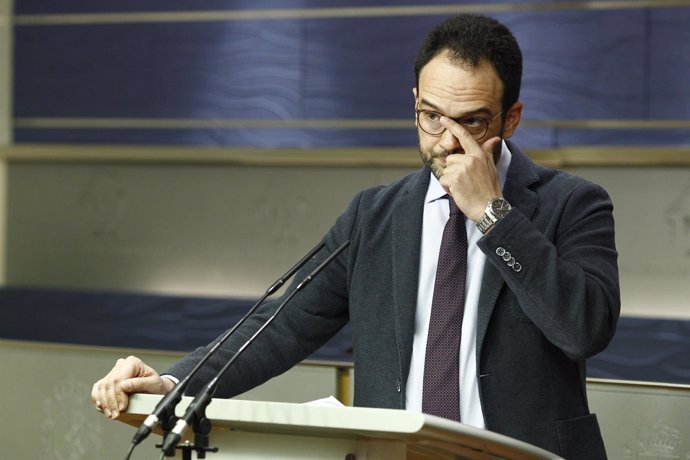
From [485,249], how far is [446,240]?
19cm

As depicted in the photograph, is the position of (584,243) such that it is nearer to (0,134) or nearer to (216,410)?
(216,410)

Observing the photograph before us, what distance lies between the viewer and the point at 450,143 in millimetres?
1839

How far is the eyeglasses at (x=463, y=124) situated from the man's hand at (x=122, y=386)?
62 centimetres

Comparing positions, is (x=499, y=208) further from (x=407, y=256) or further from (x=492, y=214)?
(x=407, y=256)

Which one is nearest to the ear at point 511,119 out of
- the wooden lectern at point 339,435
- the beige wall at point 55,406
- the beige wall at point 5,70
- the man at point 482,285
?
the man at point 482,285

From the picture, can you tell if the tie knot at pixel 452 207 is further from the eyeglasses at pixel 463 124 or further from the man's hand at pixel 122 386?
the man's hand at pixel 122 386

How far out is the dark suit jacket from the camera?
1769 mm

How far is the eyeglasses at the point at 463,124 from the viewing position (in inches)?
73.5

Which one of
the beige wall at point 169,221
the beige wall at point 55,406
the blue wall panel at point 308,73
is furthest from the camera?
the beige wall at point 169,221

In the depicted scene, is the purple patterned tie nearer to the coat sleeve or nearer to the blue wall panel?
the coat sleeve

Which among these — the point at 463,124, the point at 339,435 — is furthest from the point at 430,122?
the point at 339,435

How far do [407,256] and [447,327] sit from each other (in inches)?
6.4

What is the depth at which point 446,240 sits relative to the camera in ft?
6.43

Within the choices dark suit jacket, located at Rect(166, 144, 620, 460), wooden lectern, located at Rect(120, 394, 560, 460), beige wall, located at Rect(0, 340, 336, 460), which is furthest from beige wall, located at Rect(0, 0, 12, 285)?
wooden lectern, located at Rect(120, 394, 560, 460)
